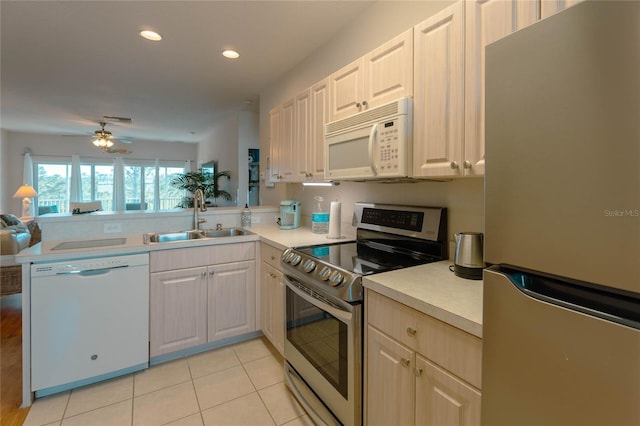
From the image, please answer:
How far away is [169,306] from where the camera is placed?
229 centimetres

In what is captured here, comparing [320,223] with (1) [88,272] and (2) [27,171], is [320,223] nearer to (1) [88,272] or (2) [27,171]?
(1) [88,272]

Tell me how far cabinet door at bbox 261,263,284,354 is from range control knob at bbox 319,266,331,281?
2.32ft

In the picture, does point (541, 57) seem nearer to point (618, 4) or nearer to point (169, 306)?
point (618, 4)

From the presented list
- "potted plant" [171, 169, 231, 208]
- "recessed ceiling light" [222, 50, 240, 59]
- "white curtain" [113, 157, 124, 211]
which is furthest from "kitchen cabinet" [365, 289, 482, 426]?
"white curtain" [113, 157, 124, 211]

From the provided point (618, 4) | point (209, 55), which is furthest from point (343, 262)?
point (209, 55)

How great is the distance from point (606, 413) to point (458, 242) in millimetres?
801

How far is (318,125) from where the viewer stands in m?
2.31

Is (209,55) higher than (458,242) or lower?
higher

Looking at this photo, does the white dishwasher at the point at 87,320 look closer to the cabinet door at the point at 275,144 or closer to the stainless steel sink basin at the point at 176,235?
the stainless steel sink basin at the point at 176,235

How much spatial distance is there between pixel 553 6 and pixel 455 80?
0.37 m

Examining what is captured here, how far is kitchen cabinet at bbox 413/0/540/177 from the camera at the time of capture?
1152 mm

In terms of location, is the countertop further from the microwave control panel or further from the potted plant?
the potted plant

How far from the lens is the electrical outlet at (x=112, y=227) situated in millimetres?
2595

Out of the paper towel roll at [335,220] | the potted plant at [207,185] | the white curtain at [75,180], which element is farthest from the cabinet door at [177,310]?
the white curtain at [75,180]
